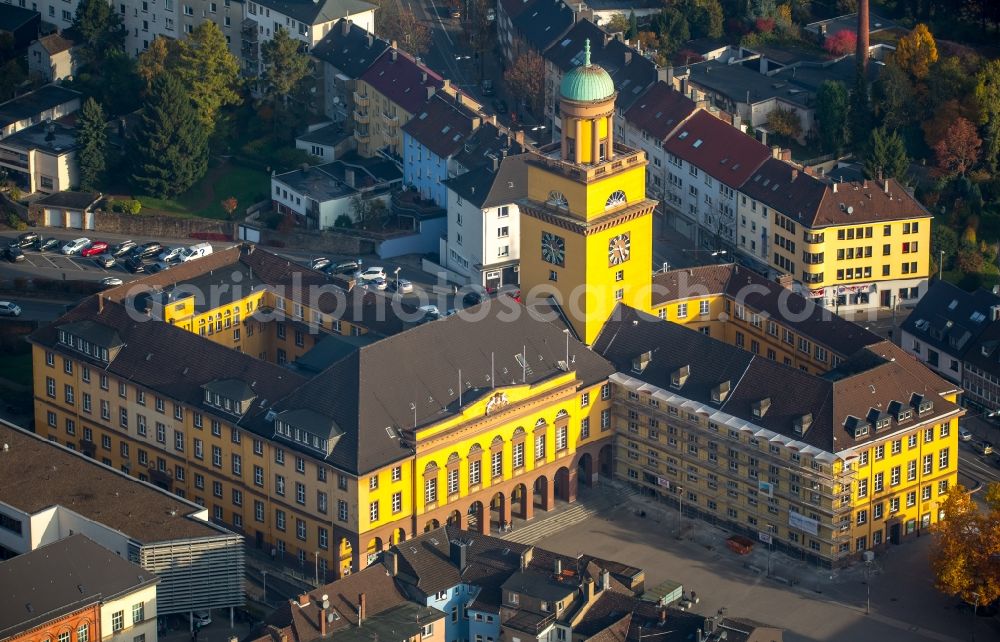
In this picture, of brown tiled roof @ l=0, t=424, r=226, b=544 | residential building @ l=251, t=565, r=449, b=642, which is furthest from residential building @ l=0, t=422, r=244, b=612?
residential building @ l=251, t=565, r=449, b=642

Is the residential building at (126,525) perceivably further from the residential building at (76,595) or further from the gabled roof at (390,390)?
the gabled roof at (390,390)

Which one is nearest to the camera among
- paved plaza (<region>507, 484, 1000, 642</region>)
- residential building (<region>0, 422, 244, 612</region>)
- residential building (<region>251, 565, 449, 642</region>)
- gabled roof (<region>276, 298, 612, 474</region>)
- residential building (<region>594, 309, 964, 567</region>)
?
residential building (<region>251, 565, 449, 642</region>)

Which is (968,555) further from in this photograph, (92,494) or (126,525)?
(92,494)

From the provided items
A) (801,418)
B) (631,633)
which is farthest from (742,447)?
(631,633)

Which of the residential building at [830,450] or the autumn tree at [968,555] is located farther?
the residential building at [830,450]

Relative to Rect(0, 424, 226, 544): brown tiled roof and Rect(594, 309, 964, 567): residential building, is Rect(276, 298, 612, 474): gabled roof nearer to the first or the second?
Rect(0, 424, 226, 544): brown tiled roof

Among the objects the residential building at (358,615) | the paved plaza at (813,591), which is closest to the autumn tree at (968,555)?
the paved plaza at (813,591)

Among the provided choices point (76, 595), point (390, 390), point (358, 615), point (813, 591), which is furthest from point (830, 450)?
point (76, 595)
